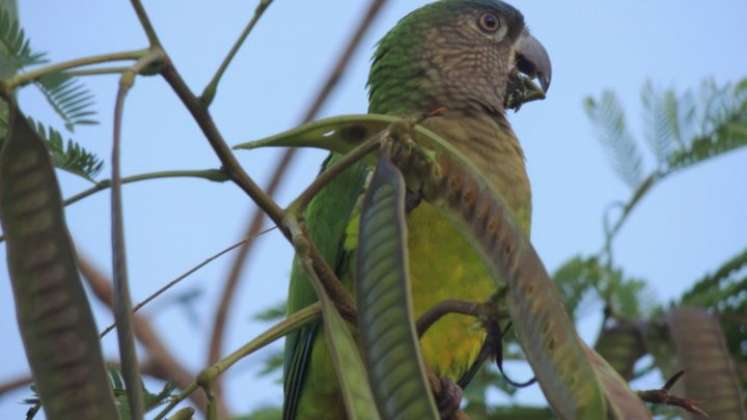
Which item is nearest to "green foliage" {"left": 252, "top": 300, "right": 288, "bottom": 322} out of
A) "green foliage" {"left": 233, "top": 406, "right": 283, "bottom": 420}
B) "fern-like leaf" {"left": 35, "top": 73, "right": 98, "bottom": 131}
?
"green foliage" {"left": 233, "top": 406, "right": 283, "bottom": 420}

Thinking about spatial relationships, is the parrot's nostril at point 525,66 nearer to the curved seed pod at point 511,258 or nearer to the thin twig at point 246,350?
the curved seed pod at point 511,258

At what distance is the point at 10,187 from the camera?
1.14 meters

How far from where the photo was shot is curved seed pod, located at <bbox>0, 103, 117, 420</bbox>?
1.07m

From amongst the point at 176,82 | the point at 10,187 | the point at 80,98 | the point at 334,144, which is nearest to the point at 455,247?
the point at 80,98

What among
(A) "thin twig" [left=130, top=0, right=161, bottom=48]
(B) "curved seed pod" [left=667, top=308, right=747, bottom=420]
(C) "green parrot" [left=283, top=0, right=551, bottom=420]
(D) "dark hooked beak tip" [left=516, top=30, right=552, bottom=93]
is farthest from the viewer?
(D) "dark hooked beak tip" [left=516, top=30, right=552, bottom=93]

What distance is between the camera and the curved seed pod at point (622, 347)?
3072 millimetres

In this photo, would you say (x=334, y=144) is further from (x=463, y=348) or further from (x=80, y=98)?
(x=463, y=348)

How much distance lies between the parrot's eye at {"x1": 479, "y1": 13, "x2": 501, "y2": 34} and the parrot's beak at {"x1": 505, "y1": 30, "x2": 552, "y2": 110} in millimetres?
79

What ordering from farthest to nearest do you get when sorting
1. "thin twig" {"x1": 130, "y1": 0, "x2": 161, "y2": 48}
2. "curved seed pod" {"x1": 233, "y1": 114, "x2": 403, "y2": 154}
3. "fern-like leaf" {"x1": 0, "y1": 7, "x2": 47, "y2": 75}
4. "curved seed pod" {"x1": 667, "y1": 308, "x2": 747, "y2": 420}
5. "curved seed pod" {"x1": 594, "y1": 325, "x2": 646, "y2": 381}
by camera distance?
"curved seed pod" {"x1": 594, "y1": 325, "x2": 646, "y2": 381}
"curved seed pod" {"x1": 667, "y1": 308, "x2": 747, "y2": 420}
"fern-like leaf" {"x1": 0, "y1": 7, "x2": 47, "y2": 75}
"curved seed pod" {"x1": 233, "y1": 114, "x2": 403, "y2": 154}
"thin twig" {"x1": 130, "y1": 0, "x2": 161, "y2": 48}

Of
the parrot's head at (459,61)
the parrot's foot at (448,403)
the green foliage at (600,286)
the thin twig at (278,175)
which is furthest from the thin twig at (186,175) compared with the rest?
the thin twig at (278,175)

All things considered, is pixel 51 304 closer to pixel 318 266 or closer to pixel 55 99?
pixel 318 266

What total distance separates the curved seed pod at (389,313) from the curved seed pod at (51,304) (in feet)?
0.89

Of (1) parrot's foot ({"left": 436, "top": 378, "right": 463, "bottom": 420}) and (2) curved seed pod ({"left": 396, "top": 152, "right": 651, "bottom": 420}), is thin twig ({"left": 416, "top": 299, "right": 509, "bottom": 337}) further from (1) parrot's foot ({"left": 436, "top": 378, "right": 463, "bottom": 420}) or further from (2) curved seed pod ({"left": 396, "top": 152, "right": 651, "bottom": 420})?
(1) parrot's foot ({"left": 436, "top": 378, "right": 463, "bottom": 420})

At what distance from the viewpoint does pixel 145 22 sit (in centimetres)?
128
